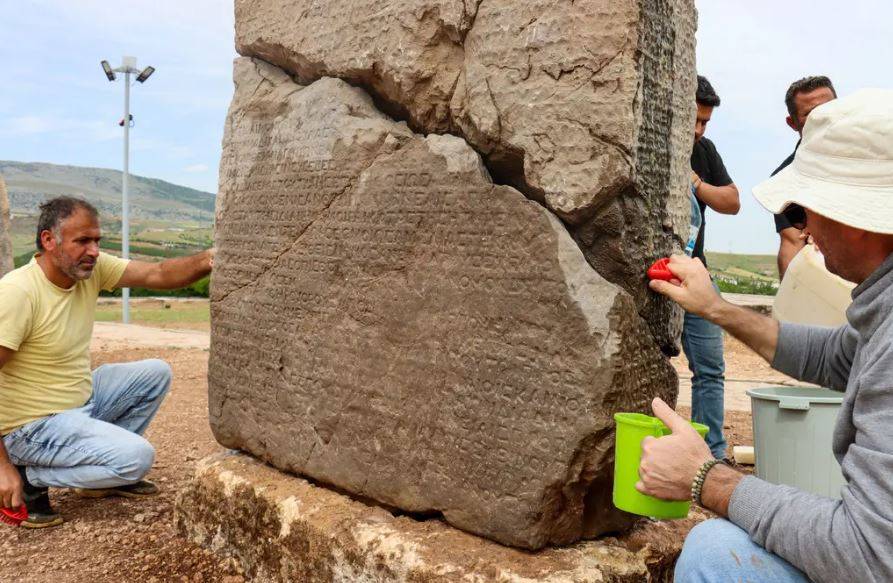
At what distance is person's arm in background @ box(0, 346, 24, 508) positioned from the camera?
295 centimetres

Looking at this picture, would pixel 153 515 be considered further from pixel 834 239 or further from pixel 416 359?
pixel 834 239

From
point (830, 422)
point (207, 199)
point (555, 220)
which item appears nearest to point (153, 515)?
point (555, 220)

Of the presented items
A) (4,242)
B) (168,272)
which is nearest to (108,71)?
(4,242)

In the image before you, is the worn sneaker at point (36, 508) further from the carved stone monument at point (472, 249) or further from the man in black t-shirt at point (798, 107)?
the man in black t-shirt at point (798, 107)

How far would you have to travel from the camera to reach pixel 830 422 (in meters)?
2.98

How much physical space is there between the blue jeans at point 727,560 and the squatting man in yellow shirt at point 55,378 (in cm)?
228

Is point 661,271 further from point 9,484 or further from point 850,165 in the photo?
point 9,484

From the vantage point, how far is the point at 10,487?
2955 millimetres

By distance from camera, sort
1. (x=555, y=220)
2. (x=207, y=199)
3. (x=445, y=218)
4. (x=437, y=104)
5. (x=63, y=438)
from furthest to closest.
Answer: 1. (x=207, y=199)
2. (x=63, y=438)
3. (x=437, y=104)
4. (x=445, y=218)
5. (x=555, y=220)

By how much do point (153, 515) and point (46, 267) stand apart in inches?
42.3

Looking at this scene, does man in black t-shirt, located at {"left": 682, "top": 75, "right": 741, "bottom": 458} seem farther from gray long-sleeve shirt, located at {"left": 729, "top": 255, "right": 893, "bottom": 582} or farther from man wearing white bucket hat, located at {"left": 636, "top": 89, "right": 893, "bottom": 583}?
gray long-sleeve shirt, located at {"left": 729, "top": 255, "right": 893, "bottom": 582}

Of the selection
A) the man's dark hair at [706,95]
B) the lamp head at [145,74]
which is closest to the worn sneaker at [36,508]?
the man's dark hair at [706,95]

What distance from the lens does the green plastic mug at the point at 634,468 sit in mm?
1976

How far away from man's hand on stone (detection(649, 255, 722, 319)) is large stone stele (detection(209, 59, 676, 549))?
0.14 metres
